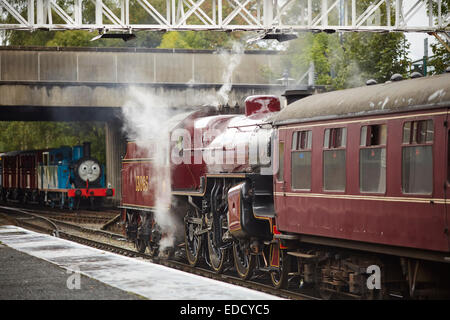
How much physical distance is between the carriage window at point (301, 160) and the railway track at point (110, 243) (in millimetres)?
1695

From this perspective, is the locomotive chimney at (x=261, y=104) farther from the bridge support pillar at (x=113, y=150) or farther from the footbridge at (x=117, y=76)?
the bridge support pillar at (x=113, y=150)

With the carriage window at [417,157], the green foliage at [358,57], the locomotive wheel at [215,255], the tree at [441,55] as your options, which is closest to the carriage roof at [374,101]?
the carriage window at [417,157]

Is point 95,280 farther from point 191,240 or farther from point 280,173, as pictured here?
point 191,240

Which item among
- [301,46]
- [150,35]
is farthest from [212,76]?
[150,35]

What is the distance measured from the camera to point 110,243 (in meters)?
22.9

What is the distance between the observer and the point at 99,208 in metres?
39.0

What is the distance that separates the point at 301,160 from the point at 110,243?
1234 centimetres

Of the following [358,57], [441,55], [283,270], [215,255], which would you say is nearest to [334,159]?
[283,270]

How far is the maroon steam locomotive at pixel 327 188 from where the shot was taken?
897cm

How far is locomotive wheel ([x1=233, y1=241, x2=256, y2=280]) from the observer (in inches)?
543

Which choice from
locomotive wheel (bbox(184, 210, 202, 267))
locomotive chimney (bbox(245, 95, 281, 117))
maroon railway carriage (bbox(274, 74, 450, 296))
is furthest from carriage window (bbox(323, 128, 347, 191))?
locomotive wheel (bbox(184, 210, 202, 267))

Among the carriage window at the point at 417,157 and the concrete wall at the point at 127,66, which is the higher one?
the concrete wall at the point at 127,66

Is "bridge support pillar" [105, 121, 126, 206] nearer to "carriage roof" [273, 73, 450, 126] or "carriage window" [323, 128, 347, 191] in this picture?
"carriage roof" [273, 73, 450, 126]
